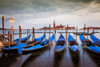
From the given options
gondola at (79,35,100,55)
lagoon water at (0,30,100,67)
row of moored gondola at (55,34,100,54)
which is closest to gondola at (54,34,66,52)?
row of moored gondola at (55,34,100,54)

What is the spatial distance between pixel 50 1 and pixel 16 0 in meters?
3.91

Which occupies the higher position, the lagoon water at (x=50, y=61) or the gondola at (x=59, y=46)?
the gondola at (x=59, y=46)

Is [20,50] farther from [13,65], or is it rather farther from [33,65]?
[33,65]

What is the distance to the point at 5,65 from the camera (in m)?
2.92

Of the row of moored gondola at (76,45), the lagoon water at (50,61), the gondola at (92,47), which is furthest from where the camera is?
the row of moored gondola at (76,45)

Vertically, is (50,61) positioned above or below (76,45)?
below

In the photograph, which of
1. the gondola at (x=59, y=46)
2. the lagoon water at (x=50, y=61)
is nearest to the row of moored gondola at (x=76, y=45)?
the gondola at (x=59, y=46)

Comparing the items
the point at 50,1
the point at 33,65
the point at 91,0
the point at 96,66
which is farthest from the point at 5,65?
the point at 91,0

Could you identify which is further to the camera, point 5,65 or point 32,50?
point 32,50

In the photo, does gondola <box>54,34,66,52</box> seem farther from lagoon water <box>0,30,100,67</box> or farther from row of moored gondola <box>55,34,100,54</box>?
lagoon water <box>0,30,100,67</box>

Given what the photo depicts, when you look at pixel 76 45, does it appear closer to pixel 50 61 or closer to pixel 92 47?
pixel 92 47

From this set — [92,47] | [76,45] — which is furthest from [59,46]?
[92,47]

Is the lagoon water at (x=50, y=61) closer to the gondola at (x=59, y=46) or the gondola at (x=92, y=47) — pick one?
the gondola at (x=92, y=47)

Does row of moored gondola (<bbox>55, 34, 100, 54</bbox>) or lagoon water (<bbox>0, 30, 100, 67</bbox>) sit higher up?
row of moored gondola (<bbox>55, 34, 100, 54</bbox>)
